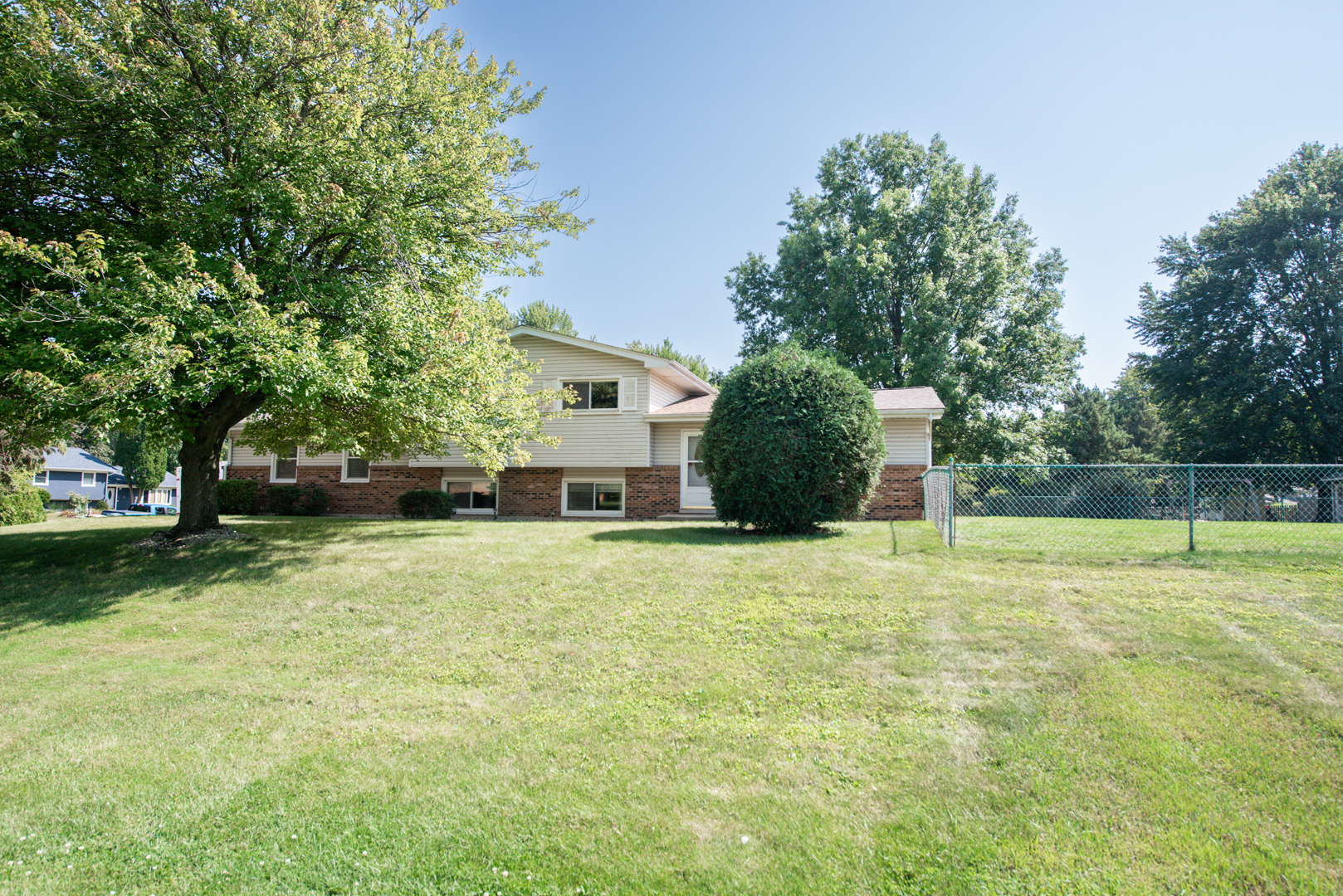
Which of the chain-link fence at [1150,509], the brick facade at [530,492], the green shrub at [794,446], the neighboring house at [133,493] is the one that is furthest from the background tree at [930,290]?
the neighboring house at [133,493]

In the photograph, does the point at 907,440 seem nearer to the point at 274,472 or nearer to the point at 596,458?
the point at 596,458

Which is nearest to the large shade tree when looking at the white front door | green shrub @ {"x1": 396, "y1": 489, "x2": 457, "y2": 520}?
green shrub @ {"x1": 396, "y1": 489, "x2": 457, "y2": 520}

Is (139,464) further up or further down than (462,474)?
further up

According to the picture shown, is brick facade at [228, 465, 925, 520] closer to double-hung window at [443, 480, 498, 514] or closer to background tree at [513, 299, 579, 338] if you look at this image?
double-hung window at [443, 480, 498, 514]

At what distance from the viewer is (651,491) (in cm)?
1811

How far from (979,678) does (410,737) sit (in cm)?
437

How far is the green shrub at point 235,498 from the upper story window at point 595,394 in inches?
377

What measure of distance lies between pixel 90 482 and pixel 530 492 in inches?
1742

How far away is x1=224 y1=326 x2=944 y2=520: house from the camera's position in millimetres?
17781

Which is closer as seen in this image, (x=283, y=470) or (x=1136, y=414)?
(x=283, y=470)

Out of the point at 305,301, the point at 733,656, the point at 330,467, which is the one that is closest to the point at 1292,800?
the point at 733,656

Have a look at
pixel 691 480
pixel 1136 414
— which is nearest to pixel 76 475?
pixel 691 480

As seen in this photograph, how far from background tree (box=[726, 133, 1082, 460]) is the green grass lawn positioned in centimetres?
1751

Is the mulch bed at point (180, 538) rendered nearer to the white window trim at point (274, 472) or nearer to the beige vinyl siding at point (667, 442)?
the white window trim at point (274, 472)
